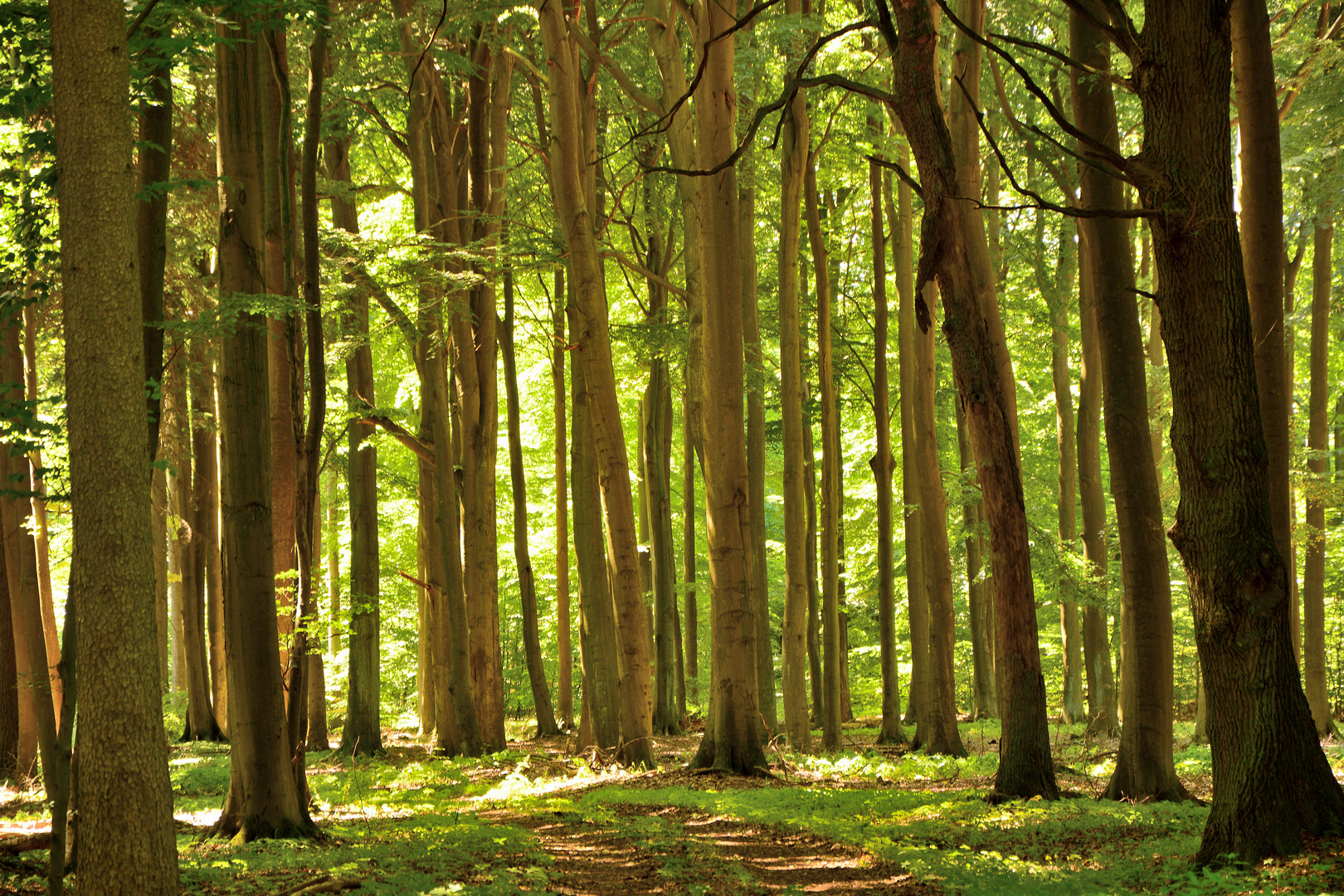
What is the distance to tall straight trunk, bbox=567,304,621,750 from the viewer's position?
552 inches

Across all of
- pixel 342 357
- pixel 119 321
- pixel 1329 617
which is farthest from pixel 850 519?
pixel 119 321

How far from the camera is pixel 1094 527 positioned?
18078 mm

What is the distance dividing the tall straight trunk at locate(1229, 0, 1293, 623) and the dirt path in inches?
202

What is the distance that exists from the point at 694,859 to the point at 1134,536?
16.0ft

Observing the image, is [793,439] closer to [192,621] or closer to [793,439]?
[793,439]

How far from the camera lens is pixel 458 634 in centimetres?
1512

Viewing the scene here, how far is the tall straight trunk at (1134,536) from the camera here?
28.6ft

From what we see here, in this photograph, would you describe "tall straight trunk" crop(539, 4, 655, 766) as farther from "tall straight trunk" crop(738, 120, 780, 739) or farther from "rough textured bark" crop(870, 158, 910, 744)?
"rough textured bark" crop(870, 158, 910, 744)

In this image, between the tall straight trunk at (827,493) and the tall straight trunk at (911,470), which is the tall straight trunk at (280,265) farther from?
the tall straight trunk at (911,470)

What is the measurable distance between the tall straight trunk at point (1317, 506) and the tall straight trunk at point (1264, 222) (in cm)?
584

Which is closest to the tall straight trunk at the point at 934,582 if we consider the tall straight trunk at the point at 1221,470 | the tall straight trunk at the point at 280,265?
the tall straight trunk at the point at 1221,470

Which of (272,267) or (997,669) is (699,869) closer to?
(997,669)

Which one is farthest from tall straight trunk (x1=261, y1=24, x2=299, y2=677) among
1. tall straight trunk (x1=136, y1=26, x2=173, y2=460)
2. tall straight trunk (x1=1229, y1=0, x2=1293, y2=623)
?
tall straight trunk (x1=1229, y1=0, x2=1293, y2=623)

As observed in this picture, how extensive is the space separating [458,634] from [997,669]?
28.4ft
